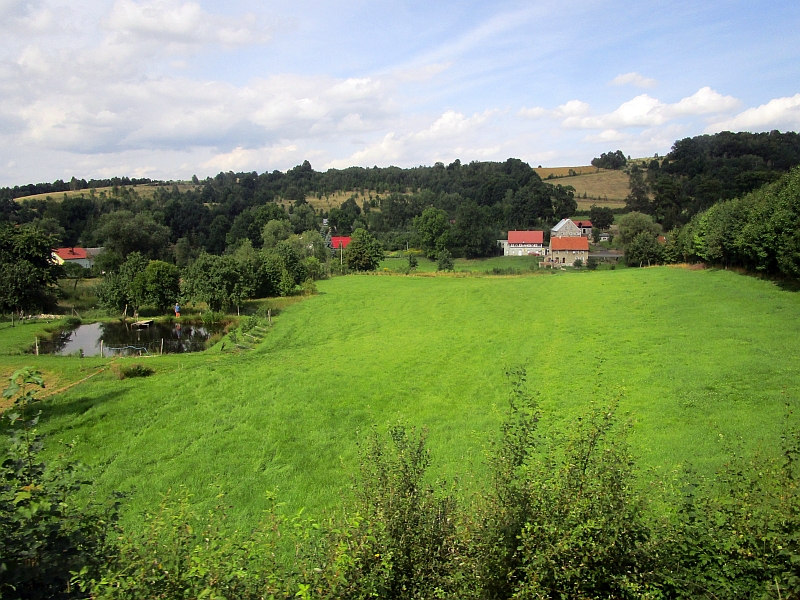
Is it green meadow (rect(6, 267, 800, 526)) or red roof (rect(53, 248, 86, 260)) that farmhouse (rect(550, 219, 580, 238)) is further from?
red roof (rect(53, 248, 86, 260))

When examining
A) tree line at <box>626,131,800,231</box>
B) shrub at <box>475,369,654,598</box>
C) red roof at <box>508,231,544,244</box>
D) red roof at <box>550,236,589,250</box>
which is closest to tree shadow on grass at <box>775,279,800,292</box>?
shrub at <box>475,369,654,598</box>

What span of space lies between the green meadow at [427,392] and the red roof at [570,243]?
1596 inches

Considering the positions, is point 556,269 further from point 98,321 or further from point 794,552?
point 794,552

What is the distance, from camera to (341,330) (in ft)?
96.4

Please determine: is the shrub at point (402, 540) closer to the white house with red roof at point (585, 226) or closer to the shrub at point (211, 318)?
the shrub at point (211, 318)

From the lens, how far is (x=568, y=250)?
71438 millimetres

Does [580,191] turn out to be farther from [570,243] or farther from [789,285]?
[789,285]

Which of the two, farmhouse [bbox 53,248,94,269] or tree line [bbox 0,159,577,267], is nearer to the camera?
farmhouse [bbox 53,248,94,269]

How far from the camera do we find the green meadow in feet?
37.2

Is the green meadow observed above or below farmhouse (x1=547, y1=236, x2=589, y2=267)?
below

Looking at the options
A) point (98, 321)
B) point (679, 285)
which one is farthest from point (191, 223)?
point (679, 285)

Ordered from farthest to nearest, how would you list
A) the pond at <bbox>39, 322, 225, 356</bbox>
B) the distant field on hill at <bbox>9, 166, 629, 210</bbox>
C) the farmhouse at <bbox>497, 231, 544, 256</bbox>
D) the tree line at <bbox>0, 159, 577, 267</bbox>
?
the distant field on hill at <bbox>9, 166, 629, 210</bbox>
the farmhouse at <bbox>497, 231, 544, 256</bbox>
the tree line at <bbox>0, 159, 577, 267</bbox>
the pond at <bbox>39, 322, 225, 356</bbox>

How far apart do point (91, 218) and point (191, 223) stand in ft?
57.9

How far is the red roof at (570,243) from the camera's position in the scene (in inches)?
2790
